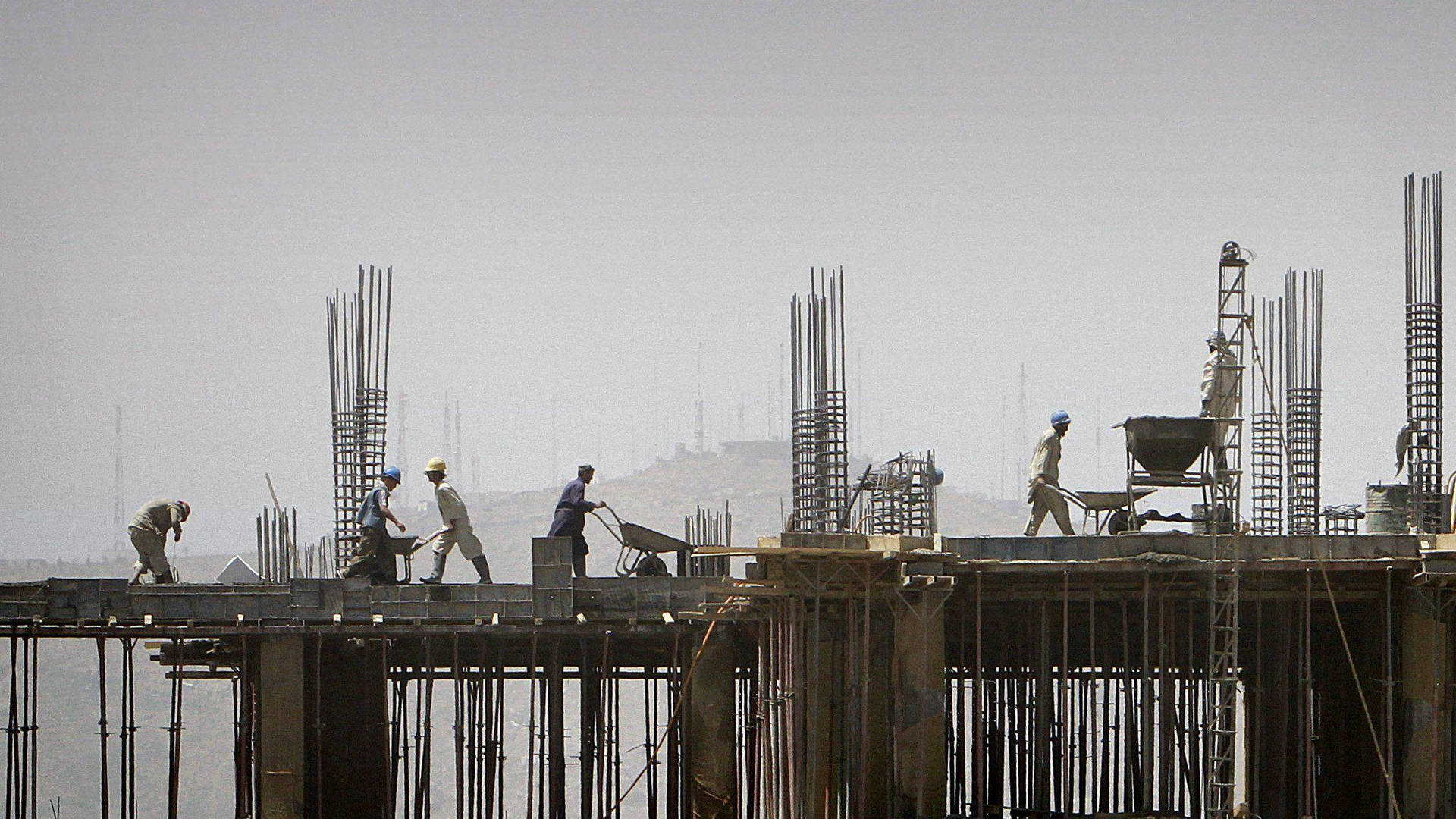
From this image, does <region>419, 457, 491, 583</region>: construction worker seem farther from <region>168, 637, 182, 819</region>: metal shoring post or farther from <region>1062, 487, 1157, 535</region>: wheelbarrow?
<region>1062, 487, 1157, 535</region>: wheelbarrow

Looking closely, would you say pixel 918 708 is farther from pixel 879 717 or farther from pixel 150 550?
pixel 150 550

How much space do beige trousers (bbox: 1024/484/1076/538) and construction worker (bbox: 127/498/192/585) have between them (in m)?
10.4

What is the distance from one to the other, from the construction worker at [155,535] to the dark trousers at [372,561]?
241cm

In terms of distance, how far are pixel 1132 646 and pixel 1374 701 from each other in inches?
154

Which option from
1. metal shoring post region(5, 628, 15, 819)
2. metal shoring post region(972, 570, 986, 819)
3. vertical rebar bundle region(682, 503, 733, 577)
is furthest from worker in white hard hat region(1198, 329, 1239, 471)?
metal shoring post region(5, 628, 15, 819)

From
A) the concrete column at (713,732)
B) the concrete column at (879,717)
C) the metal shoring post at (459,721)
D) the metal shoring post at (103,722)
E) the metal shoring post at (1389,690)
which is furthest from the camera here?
the metal shoring post at (103,722)

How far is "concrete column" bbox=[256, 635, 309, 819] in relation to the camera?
20.8 m

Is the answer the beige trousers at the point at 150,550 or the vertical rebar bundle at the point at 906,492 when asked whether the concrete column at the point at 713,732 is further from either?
the beige trousers at the point at 150,550

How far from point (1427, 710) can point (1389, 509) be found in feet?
16.0

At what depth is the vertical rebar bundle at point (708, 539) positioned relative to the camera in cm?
2319

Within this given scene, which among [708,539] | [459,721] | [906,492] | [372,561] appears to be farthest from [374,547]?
[708,539]

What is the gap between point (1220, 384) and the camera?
19719mm

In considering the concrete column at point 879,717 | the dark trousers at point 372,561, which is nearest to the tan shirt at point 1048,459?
the concrete column at point 879,717

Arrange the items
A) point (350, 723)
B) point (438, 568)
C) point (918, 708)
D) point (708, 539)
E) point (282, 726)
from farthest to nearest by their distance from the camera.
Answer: point (708, 539)
point (350, 723)
point (438, 568)
point (282, 726)
point (918, 708)
